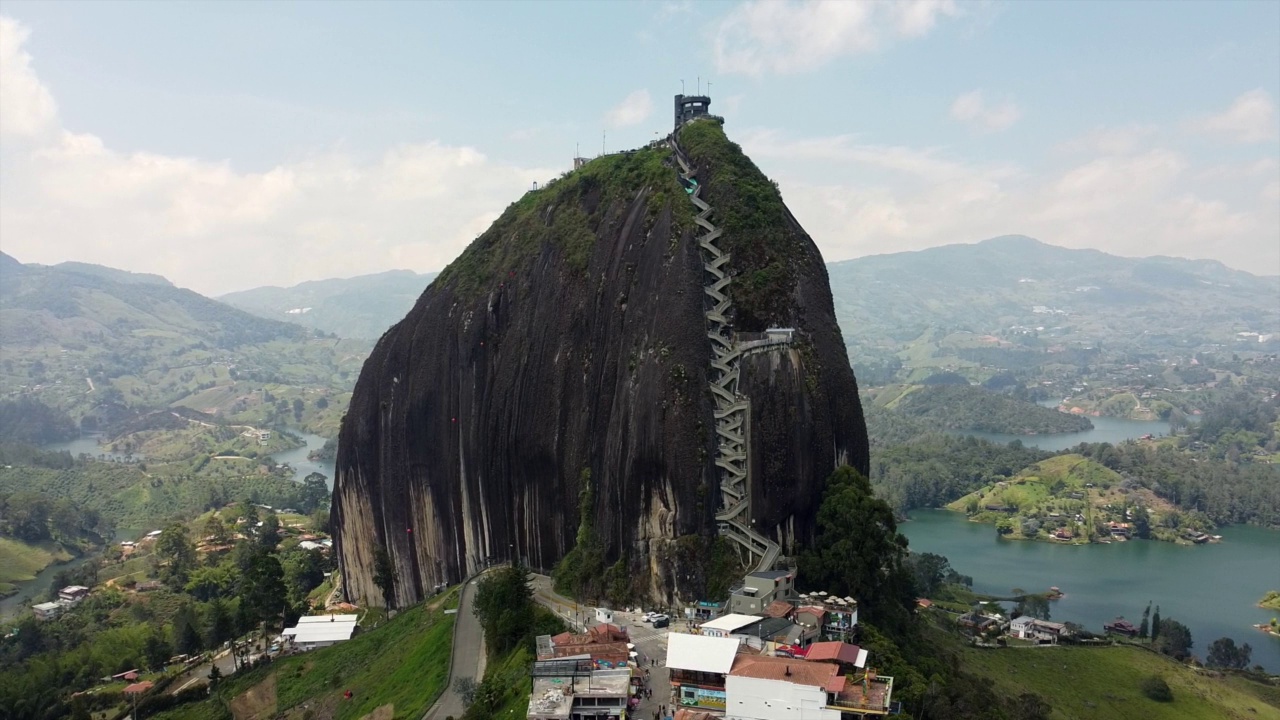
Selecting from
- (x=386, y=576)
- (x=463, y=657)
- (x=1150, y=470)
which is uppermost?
(x=463, y=657)

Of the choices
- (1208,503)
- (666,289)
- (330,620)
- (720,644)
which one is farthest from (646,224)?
(1208,503)

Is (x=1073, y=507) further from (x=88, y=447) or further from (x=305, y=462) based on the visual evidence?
(x=88, y=447)

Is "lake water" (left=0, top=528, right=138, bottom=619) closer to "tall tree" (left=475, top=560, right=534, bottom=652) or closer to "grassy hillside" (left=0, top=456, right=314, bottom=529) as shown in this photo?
"grassy hillside" (left=0, top=456, right=314, bottom=529)

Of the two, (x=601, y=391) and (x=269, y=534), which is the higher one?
(x=601, y=391)

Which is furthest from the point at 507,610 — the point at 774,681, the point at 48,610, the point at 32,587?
the point at 32,587

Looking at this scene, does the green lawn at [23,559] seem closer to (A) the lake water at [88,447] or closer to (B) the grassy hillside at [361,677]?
(B) the grassy hillside at [361,677]

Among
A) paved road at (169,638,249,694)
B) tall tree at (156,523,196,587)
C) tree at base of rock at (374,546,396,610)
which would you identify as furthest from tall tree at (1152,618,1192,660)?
tall tree at (156,523,196,587)

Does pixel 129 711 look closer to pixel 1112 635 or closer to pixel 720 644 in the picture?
pixel 720 644
